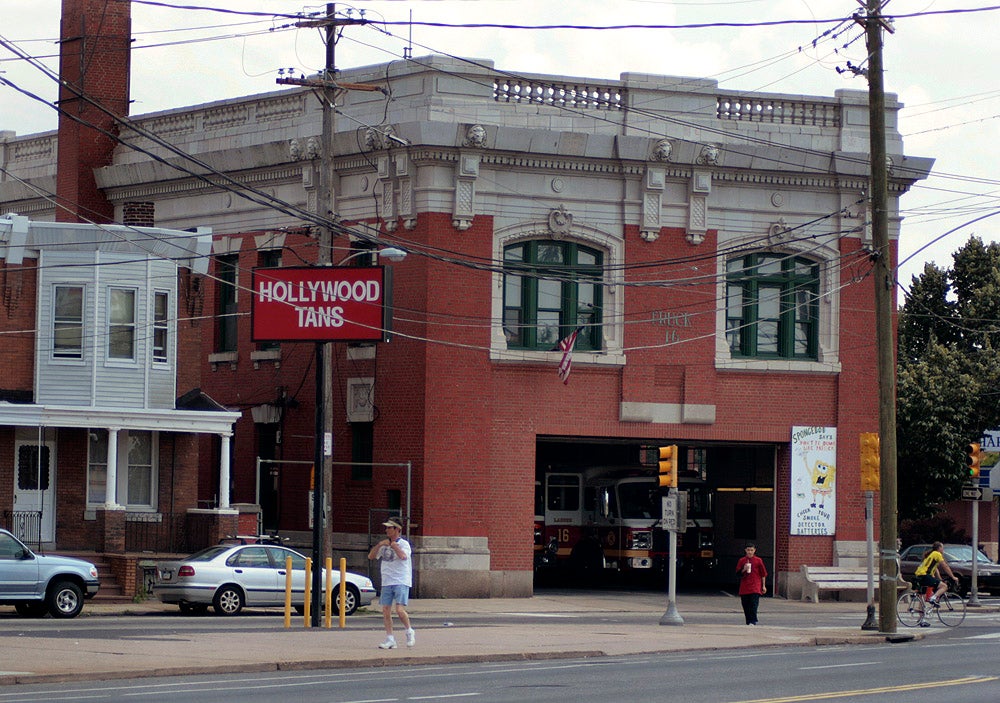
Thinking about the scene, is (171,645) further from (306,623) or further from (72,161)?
(72,161)

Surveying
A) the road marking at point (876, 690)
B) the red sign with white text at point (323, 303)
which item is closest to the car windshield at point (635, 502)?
the red sign with white text at point (323, 303)

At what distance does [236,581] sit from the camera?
31.2m

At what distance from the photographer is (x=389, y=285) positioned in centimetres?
2820

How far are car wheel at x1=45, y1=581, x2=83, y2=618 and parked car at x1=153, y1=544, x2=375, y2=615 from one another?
6.63 ft

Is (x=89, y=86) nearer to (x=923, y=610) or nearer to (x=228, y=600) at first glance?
(x=228, y=600)

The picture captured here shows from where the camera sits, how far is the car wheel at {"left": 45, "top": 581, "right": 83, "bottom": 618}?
29047 mm

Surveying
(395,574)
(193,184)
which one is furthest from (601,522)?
(395,574)

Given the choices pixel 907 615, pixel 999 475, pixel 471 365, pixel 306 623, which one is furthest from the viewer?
pixel 999 475

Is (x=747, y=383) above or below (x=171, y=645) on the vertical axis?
above

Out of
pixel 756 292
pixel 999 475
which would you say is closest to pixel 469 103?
pixel 756 292

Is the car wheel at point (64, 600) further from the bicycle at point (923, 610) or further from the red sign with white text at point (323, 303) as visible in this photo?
the bicycle at point (923, 610)

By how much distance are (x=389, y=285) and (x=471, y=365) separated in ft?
30.9

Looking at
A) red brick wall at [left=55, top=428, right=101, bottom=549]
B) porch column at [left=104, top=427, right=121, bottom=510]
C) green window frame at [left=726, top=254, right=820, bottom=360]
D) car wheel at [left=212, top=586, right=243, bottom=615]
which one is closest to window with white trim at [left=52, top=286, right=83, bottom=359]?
red brick wall at [left=55, top=428, right=101, bottom=549]

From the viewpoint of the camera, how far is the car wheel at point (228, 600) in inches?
1222
